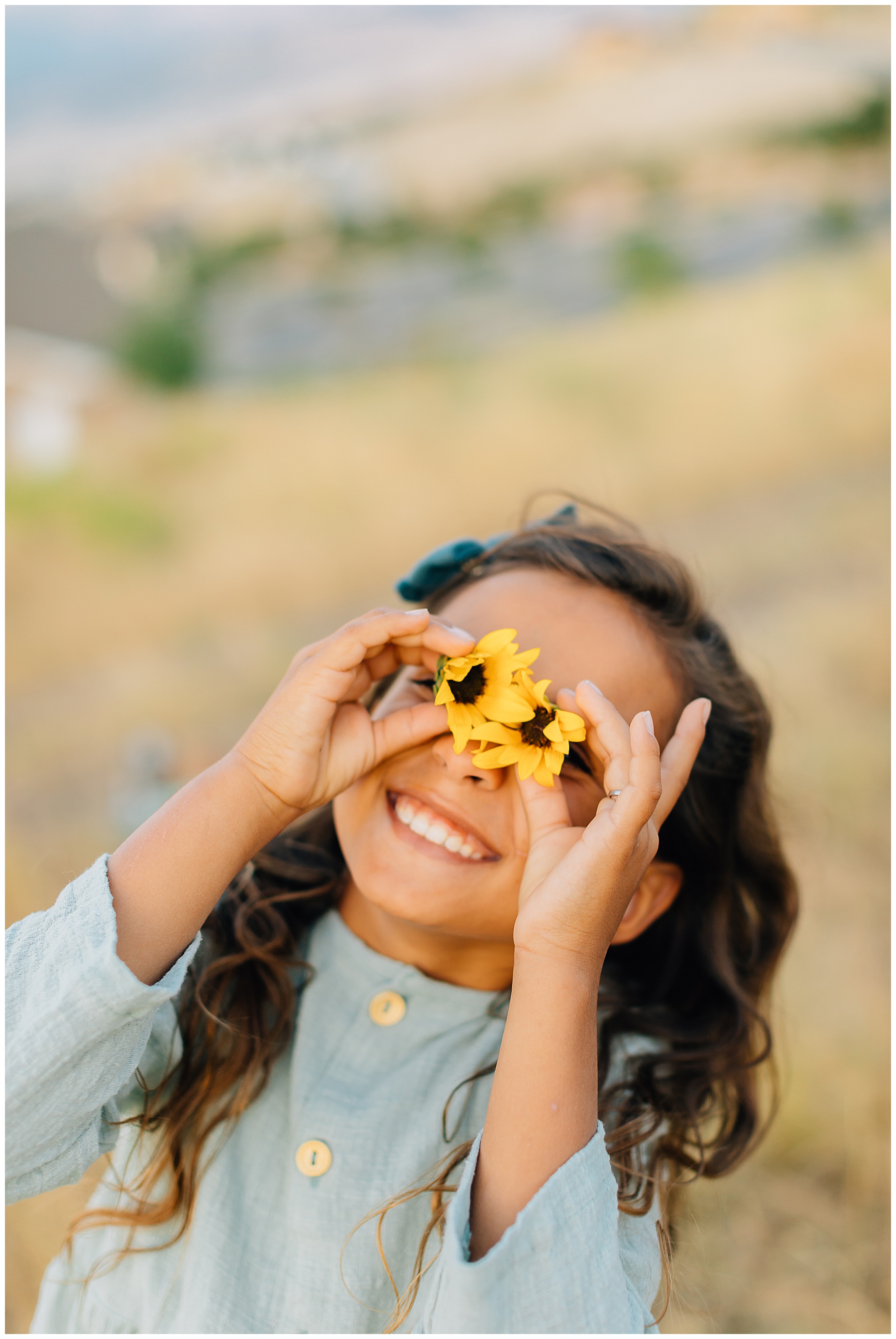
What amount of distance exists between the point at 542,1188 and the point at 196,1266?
71cm

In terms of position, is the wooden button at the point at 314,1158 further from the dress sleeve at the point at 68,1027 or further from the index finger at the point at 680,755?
the index finger at the point at 680,755

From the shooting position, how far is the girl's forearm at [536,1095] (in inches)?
48.3

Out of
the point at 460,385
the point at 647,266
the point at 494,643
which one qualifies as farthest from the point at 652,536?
the point at 647,266

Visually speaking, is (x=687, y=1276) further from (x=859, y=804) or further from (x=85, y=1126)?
(x=859, y=804)

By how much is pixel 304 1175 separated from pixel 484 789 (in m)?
0.70

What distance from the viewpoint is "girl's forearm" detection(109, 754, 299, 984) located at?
1.37 meters

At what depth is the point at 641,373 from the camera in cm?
1277

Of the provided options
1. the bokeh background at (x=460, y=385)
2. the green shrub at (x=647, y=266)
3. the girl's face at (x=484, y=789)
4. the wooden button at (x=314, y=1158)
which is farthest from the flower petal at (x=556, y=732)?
the green shrub at (x=647, y=266)

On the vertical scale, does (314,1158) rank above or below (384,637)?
below

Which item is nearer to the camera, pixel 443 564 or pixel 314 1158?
pixel 314 1158

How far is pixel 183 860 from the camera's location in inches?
55.5

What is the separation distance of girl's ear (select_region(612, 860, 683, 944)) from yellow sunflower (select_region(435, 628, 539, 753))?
1.93 feet

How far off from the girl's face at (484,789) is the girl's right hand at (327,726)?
8 cm

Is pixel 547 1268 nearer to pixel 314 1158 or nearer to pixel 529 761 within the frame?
pixel 314 1158
